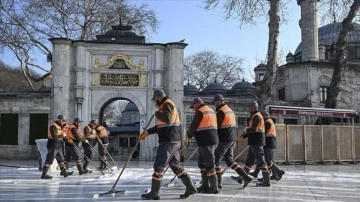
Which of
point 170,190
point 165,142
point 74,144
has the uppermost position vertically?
point 165,142

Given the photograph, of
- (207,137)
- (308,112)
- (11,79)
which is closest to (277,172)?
(207,137)

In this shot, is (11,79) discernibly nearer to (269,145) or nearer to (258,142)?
(269,145)

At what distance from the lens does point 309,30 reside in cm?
4116

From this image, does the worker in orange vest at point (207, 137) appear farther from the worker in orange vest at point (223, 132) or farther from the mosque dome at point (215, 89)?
the mosque dome at point (215, 89)

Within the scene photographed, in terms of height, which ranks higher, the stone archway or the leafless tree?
the leafless tree

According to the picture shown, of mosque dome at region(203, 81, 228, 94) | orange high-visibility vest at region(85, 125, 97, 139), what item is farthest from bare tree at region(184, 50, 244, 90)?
orange high-visibility vest at region(85, 125, 97, 139)

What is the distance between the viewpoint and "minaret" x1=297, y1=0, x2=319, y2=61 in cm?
4004

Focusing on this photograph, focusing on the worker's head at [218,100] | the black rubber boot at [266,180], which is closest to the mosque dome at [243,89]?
the black rubber boot at [266,180]

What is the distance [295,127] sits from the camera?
21.8 m

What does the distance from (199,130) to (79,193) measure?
278 cm

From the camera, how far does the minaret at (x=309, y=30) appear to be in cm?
4004

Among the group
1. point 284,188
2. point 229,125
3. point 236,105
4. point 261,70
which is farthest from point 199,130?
point 261,70

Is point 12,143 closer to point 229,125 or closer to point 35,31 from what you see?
point 35,31

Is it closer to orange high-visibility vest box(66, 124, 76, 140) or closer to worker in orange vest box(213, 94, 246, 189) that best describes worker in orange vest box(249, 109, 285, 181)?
worker in orange vest box(213, 94, 246, 189)
